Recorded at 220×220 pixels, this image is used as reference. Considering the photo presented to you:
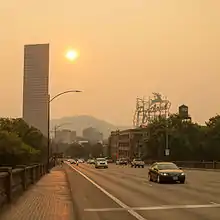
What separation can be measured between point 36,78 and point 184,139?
41578 mm

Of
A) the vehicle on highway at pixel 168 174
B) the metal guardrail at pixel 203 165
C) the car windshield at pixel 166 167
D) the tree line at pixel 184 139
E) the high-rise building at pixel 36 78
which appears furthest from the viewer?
the tree line at pixel 184 139

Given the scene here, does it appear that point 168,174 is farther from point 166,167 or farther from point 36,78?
point 36,78

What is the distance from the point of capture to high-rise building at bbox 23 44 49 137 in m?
80.2

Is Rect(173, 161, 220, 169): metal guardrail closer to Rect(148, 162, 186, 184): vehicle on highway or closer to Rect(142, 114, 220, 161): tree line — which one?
Rect(142, 114, 220, 161): tree line

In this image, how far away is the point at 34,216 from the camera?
15484 millimetres

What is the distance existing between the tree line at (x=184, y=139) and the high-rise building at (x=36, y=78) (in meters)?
30.0

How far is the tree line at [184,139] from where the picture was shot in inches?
4146

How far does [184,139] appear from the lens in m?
111

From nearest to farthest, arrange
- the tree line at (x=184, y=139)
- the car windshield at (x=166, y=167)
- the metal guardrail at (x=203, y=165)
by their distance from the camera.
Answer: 1. the car windshield at (x=166, y=167)
2. the metal guardrail at (x=203, y=165)
3. the tree line at (x=184, y=139)

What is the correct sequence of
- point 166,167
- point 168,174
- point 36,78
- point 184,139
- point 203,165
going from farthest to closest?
point 184,139
point 36,78
point 203,165
point 166,167
point 168,174

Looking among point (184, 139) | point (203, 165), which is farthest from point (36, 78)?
point (184, 139)

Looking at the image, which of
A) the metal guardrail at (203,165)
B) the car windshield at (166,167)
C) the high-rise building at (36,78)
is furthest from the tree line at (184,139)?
the car windshield at (166,167)

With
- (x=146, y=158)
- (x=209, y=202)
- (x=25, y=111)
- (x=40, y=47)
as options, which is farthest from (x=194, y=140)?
(x=209, y=202)

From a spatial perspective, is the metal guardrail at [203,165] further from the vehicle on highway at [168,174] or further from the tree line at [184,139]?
the vehicle on highway at [168,174]
